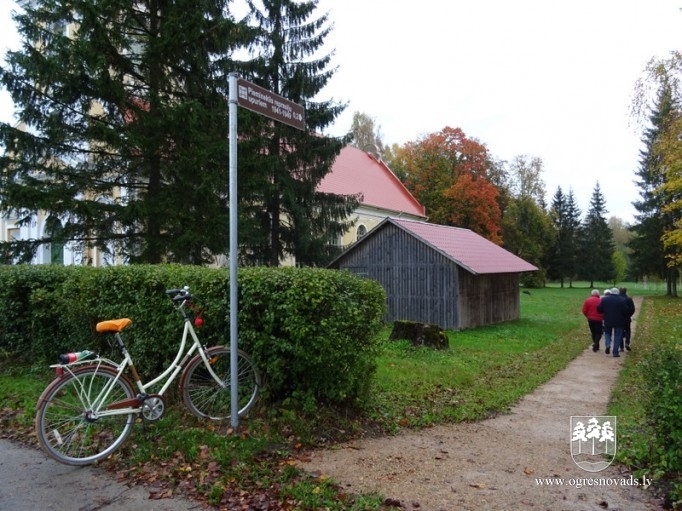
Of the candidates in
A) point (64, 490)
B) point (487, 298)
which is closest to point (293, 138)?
point (487, 298)

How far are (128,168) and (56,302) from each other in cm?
631

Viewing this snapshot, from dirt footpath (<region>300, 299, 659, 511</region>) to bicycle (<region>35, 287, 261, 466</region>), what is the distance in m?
1.43

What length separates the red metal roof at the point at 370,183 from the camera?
3812cm

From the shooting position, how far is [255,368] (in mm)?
5594

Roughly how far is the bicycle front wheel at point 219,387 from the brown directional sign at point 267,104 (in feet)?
8.41

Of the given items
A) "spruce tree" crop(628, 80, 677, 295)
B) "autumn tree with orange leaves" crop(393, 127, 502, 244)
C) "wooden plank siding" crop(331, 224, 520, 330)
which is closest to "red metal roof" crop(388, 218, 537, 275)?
"wooden plank siding" crop(331, 224, 520, 330)

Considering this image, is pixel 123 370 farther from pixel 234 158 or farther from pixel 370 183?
pixel 370 183

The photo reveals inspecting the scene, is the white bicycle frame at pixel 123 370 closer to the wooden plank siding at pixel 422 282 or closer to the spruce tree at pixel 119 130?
the spruce tree at pixel 119 130

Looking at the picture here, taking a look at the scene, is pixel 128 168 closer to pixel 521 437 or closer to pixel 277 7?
pixel 277 7

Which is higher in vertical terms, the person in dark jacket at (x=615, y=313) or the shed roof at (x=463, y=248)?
the shed roof at (x=463, y=248)

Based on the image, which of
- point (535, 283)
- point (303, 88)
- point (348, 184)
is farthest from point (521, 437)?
point (535, 283)

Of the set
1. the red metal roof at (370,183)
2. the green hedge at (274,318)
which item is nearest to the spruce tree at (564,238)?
the red metal roof at (370,183)

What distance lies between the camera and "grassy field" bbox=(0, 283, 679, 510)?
4090 millimetres

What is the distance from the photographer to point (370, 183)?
1678 inches
